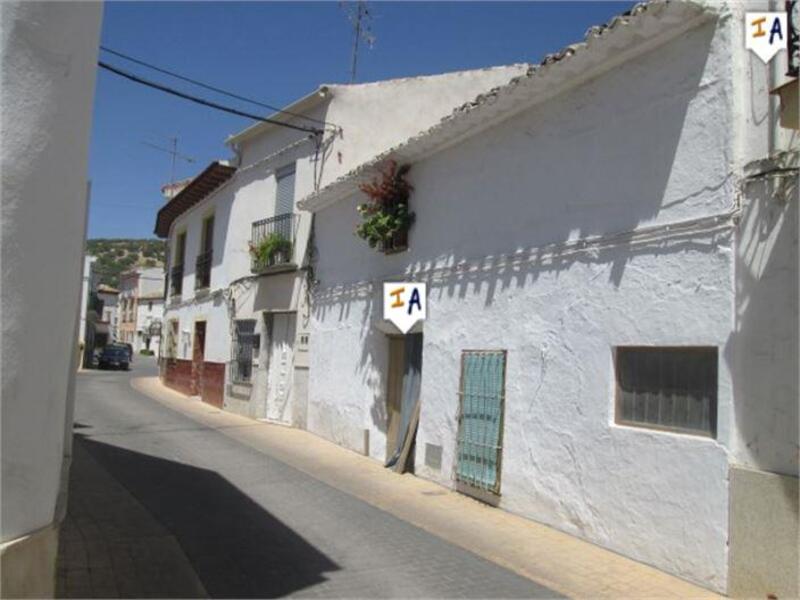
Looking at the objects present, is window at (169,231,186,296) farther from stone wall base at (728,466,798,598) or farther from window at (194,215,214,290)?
stone wall base at (728,466,798,598)

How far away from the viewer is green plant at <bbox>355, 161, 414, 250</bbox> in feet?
35.4

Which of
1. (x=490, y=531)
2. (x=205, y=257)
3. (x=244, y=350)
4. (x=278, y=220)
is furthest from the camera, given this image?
(x=205, y=257)

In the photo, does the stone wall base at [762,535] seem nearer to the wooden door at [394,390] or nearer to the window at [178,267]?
the wooden door at [394,390]

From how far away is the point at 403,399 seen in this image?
35.0 feet

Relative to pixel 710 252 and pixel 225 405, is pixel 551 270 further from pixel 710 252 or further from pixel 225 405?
pixel 225 405

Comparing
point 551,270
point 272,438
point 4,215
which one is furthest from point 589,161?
point 272,438

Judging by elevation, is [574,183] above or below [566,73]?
below

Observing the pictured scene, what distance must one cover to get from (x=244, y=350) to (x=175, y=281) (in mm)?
8944

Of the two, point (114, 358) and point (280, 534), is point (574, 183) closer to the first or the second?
point (280, 534)

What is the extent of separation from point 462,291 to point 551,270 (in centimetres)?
178

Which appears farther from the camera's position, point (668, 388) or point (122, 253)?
point (122, 253)

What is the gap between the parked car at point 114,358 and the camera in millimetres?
41344

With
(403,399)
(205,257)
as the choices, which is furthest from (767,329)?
(205,257)

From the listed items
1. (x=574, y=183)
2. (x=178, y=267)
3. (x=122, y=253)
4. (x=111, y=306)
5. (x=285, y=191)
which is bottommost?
(x=574, y=183)
